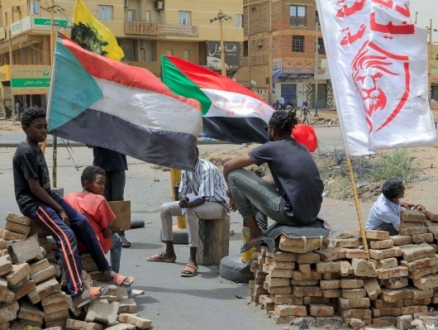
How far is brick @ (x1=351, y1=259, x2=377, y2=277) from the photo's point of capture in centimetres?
508

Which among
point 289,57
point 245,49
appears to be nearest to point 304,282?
point 289,57

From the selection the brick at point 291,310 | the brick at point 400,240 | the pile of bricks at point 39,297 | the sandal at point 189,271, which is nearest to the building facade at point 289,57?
the sandal at point 189,271

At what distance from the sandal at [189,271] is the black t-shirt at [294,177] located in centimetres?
174

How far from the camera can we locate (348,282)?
5141 mm

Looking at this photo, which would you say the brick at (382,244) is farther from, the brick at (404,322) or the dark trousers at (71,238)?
the dark trousers at (71,238)

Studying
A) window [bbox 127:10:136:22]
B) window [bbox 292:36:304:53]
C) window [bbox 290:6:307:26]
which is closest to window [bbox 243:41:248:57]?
window [bbox 292:36:304:53]

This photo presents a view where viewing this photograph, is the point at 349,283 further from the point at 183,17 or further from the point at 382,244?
the point at 183,17

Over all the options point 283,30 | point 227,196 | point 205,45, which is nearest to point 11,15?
point 205,45

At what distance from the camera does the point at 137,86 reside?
627cm

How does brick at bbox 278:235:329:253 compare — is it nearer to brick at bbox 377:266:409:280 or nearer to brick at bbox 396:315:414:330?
brick at bbox 377:266:409:280

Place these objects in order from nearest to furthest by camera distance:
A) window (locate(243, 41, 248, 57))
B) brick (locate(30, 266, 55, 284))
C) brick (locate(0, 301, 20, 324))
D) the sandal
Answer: brick (locate(0, 301, 20, 324)), brick (locate(30, 266, 55, 284)), the sandal, window (locate(243, 41, 248, 57))

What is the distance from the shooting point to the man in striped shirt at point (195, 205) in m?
6.71

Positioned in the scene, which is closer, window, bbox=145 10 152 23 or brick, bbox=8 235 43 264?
brick, bbox=8 235 43 264

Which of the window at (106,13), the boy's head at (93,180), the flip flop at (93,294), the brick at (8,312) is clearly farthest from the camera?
the window at (106,13)
